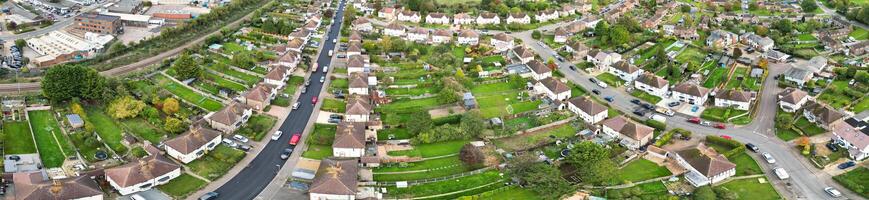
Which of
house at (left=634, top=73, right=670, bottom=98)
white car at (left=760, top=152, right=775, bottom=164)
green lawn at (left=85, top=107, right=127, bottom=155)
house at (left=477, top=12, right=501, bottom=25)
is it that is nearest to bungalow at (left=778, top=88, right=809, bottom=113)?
house at (left=634, top=73, right=670, bottom=98)

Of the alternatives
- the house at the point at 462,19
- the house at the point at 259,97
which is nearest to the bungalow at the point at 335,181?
the house at the point at 259,97

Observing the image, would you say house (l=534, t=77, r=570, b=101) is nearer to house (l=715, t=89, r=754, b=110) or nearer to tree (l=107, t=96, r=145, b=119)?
house (l=715, t=89, r=754, b=110)

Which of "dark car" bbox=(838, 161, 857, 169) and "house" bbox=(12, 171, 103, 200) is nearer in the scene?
"house" bbox=(12, 171, 103, 200)

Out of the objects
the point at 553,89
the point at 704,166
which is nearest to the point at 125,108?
the point at 553,89

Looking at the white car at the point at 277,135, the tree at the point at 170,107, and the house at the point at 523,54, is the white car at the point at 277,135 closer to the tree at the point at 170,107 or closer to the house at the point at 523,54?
the tree at the point at 170,107

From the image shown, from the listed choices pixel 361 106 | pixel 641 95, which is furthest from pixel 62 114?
pixel 641 95
